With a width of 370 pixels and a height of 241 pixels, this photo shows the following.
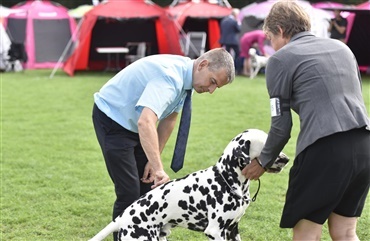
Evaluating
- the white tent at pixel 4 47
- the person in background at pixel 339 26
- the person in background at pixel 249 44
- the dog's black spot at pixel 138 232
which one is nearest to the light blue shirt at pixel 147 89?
the dog's black spot at pixel 138 232

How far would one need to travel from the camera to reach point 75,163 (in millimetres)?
7160

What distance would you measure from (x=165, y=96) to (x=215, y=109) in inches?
309

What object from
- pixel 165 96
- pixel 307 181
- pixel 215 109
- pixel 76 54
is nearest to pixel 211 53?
pixel 165 96

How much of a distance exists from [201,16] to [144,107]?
57.7 feet

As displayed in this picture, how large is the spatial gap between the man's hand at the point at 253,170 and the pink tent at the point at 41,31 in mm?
18332

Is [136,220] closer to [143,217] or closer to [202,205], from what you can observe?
[143,217]

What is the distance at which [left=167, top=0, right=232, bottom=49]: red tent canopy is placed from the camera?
20684 millimetres

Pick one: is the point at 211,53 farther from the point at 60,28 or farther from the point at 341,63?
the point at 60,28

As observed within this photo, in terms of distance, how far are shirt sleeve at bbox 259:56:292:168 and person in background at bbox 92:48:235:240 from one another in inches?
16.0

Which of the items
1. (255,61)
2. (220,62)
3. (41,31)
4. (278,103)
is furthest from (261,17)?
(278,103)

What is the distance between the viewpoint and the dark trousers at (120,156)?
3861 mm

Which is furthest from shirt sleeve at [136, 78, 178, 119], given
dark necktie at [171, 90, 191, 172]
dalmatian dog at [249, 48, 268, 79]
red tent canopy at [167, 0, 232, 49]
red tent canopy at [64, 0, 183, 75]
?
red tent canopy at [167, 0, 232, 49]

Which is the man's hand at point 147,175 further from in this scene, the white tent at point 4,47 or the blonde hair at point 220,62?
the white tent at point 4,47

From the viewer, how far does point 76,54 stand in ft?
60.9
